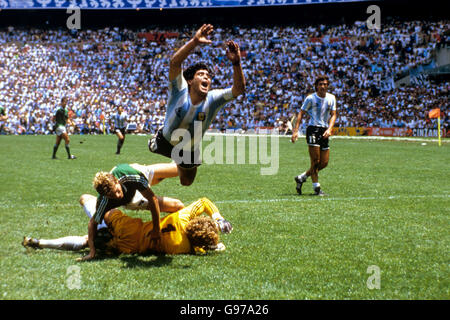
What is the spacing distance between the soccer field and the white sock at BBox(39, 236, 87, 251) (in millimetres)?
101

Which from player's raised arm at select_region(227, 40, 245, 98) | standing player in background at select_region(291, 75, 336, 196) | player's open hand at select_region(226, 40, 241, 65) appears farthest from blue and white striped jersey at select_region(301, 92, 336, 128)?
player's open hand at select_region(226, 40, 241, 65)

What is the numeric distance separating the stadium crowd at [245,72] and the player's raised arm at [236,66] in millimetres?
32633

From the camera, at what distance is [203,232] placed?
16.4 ft

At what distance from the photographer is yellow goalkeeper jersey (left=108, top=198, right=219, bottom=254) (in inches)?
204

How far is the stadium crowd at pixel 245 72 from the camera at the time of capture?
3909 centimetres

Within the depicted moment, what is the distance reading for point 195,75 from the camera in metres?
5.43

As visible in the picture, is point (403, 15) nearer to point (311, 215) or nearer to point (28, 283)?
point (311, 215)

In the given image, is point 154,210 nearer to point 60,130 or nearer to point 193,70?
point 193,70

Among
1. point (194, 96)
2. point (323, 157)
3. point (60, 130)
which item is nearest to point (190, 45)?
point (194, 96)

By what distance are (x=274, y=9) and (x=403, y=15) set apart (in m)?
12.3

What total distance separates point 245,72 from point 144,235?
134 ft

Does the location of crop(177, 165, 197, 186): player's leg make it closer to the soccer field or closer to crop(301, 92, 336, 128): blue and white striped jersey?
the soccer field

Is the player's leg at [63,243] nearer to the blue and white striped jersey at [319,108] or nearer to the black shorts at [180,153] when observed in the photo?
the black shorts at [180,153]

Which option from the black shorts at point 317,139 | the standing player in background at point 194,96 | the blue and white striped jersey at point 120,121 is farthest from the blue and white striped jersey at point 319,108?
the blue and white striped jersey at point 120,121
